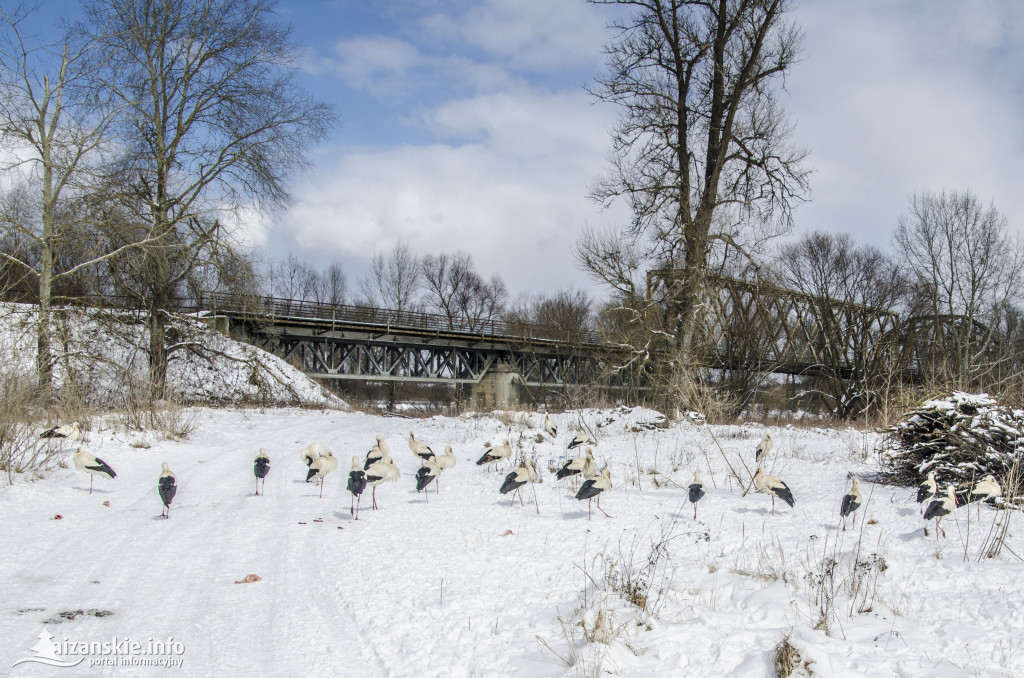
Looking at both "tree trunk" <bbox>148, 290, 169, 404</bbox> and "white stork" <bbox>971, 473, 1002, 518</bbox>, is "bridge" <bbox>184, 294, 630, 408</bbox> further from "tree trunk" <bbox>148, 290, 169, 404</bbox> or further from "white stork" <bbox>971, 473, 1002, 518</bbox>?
"white stork" <bbox>971, 473, 1002, 518</bbox>

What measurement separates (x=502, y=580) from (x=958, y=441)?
20.0ft

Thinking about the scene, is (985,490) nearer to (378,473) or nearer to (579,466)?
(579,466)

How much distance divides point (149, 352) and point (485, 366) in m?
24.8

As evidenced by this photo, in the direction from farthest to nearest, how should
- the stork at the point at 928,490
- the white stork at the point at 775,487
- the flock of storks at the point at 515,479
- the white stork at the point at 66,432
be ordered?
the white stork at the point at 66,432, the white stork at the point at 775,487, the stork at the point at 928,490, the flock of storks at the point at 515,479

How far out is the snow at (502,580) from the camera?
3543 mm

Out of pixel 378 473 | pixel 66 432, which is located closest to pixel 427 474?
pixel 378 473

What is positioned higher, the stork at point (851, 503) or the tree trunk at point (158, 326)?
the tree trunk at point (158, 326)

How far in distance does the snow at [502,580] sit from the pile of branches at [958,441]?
1.89 feet

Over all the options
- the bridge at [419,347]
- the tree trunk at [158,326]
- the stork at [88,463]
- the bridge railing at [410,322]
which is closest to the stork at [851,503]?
the stork at [88,463]

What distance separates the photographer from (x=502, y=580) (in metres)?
4.92

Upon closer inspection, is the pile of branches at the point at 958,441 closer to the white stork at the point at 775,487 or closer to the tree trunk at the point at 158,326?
the white stork at the point at 775,487

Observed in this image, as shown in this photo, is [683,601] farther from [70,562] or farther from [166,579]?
[70,562]

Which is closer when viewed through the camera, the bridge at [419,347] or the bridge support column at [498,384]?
the bridge at [419,347]

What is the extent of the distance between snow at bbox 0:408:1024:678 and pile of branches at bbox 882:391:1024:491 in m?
0.57
